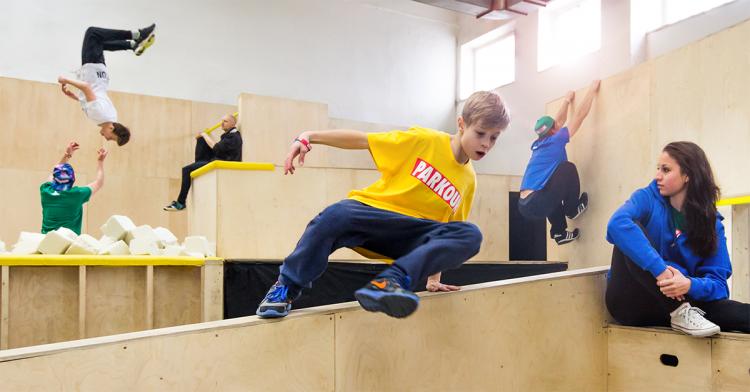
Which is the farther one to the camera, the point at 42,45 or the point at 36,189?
the point at 42,45

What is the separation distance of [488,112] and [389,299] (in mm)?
868

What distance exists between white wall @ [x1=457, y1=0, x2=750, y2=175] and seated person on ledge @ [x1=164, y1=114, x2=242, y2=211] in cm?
412

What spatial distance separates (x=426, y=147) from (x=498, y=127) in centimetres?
30

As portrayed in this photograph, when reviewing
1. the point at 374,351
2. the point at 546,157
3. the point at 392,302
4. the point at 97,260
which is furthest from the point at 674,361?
the point at 97,260

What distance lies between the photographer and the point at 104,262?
423 cm

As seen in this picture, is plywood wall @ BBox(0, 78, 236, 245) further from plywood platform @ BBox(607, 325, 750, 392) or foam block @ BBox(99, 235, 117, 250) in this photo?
plywood platform @ BBox(607, 325, 750, 392)

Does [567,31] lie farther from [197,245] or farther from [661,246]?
[661,246]

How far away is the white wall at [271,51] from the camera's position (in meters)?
7.94

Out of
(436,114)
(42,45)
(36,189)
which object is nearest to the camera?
(36,189)

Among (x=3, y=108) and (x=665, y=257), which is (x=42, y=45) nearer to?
(x=3, y=108)

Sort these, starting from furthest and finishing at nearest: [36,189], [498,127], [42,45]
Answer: [42,45] < [36,189] < [498,127]

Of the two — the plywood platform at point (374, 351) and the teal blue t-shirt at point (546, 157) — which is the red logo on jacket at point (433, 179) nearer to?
the plywood platform at point (374, 351)

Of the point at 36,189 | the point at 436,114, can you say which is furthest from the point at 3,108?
the point at 436,114

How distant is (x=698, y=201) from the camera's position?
2.74m
